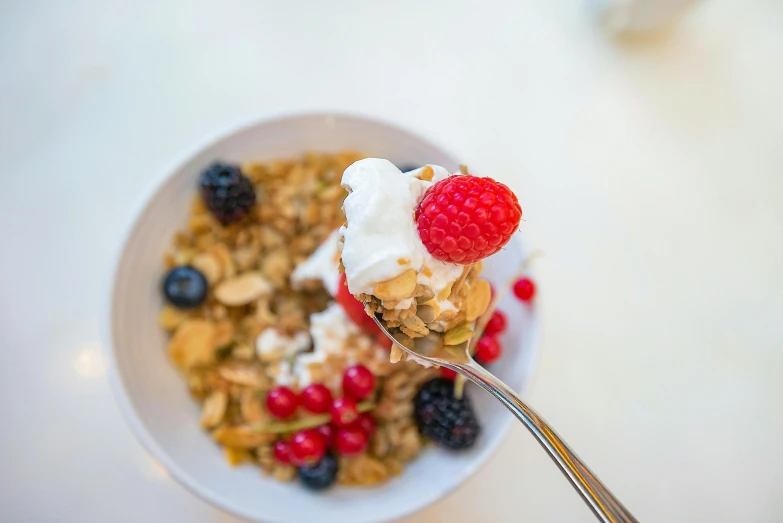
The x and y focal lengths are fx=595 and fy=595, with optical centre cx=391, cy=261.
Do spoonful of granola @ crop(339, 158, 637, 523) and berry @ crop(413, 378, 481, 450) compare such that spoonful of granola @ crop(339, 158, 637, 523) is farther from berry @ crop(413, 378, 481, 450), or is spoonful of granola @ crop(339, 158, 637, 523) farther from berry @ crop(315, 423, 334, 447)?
berry @ crop(315, 423, 334, 447)

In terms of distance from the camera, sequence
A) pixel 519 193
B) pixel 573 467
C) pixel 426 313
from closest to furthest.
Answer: pixel 573 467 < pixel 426 313 < pixel 519 193

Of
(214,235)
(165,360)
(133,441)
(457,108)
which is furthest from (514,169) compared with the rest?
(133,441)

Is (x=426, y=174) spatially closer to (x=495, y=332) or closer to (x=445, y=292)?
(x=445, y=292)

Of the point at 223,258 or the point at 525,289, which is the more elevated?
the point at 525,289

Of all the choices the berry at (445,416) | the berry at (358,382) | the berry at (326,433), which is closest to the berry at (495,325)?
the berry at (445,416)

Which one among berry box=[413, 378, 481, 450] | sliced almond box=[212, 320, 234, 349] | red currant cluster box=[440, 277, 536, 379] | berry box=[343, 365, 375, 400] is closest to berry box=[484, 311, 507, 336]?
red currant cluster box=[440, 277, 536, 379]

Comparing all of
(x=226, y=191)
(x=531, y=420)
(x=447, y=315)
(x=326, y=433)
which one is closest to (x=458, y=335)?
(x=447, y=315)
